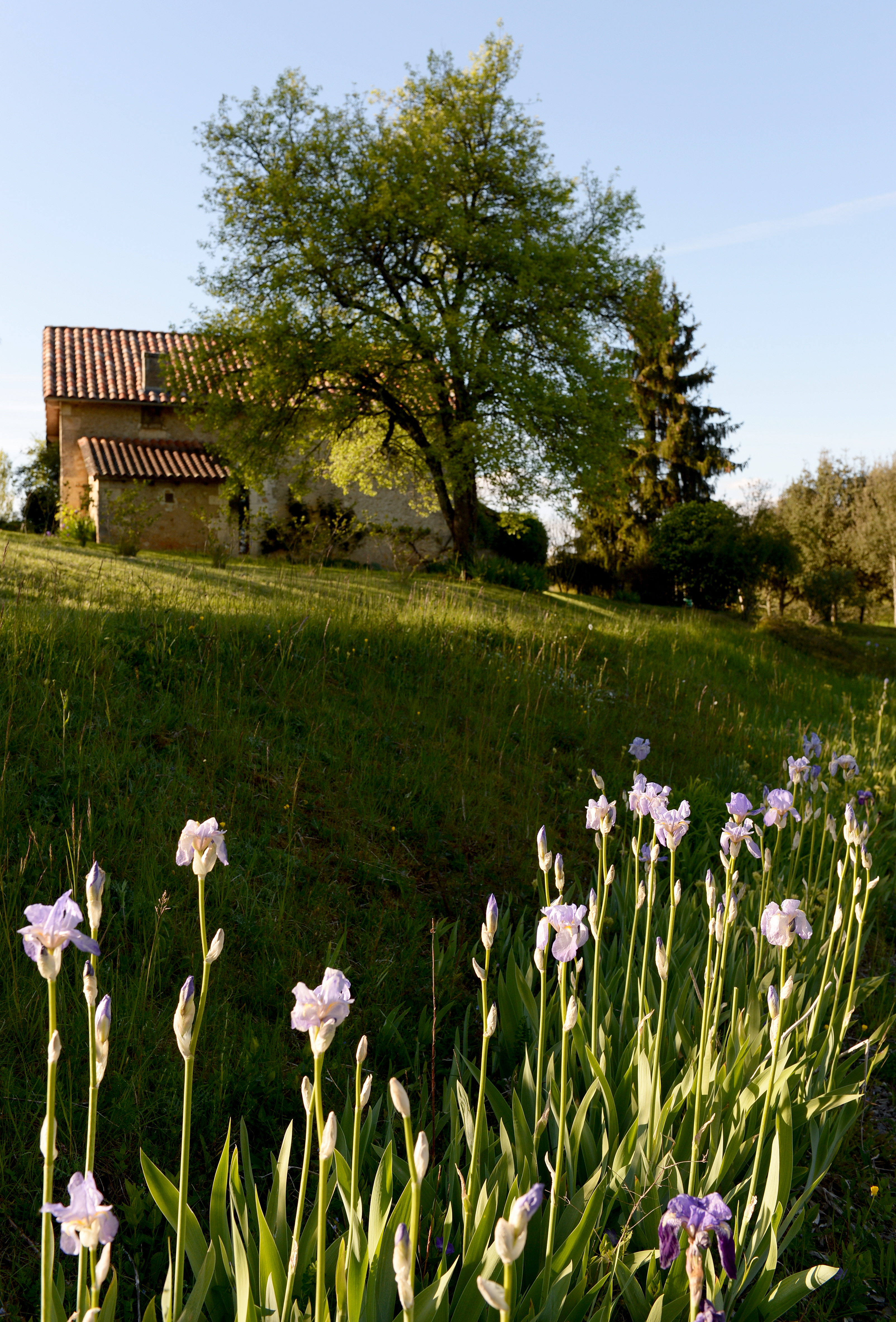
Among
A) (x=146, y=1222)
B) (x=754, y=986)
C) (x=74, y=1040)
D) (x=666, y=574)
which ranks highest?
(x=666, y=574)

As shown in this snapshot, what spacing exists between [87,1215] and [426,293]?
18.7 metres

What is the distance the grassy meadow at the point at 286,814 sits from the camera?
3.07 m

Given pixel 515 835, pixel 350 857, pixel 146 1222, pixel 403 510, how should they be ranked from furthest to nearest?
1. pixel 403 510
2. pixel 515 835
3. pixel 350 857
4. pixel 146 1222

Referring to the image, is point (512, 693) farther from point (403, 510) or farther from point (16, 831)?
point (403, 510)

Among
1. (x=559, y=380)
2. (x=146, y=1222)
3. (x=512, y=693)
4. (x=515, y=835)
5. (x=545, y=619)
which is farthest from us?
(x=559, y=380)

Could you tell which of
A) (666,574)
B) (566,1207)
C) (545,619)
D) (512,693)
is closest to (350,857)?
(566,1207)

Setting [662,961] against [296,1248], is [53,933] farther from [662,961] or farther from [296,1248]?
[662,961]

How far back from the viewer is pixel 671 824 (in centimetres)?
247

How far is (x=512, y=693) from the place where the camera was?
7.93 meters

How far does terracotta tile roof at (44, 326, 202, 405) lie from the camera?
25.9 metres

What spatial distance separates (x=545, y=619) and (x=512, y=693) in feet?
11.4

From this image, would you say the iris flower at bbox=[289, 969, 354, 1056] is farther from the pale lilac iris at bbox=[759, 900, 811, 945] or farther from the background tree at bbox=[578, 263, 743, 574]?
the background tree at bbox=[578, 263, 743, 574]

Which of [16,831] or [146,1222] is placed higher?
[16,831]

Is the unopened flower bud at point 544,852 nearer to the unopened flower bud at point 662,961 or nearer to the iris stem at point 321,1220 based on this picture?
the unopened flower bud at point 662,961
